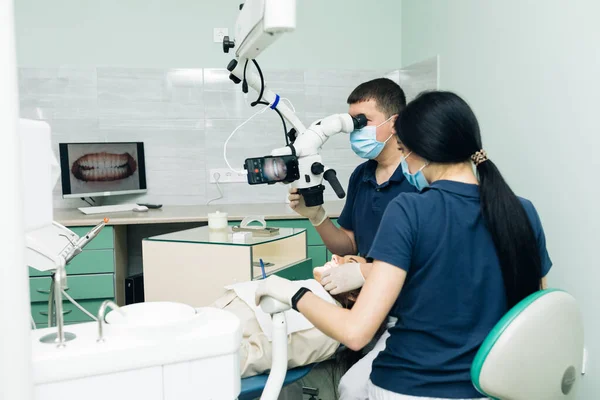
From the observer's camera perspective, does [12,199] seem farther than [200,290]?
No

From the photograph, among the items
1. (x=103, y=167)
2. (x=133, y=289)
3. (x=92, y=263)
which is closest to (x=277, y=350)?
(x=133, y=289)

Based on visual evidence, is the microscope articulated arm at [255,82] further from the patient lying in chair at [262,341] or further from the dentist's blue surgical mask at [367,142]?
the patient lying in chair at [262,341]

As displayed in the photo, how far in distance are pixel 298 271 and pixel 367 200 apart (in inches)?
15.6

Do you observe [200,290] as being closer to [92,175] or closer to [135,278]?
[135,278]

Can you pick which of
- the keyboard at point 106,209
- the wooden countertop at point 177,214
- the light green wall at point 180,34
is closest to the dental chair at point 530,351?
the wooden countertop at point 177,214

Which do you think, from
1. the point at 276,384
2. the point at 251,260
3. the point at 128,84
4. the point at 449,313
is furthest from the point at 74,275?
the point at 449,313

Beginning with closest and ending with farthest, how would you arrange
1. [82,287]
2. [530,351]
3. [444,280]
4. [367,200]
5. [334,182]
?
[530,351]
[444,280]
[334,182]
[367,200]
[82,287]

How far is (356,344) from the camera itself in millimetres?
1209

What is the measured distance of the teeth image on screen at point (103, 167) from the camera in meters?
3.60

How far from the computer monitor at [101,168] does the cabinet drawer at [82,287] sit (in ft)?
1.90

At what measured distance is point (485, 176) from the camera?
4.25 feet

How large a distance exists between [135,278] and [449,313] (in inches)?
95.8

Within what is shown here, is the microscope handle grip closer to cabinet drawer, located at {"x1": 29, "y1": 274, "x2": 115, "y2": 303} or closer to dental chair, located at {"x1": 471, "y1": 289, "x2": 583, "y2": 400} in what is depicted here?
dental chair, located at {"x1": 471, "y1": 289, "x2": 583, "y2": 400}

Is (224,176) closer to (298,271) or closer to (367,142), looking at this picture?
(298,271)
